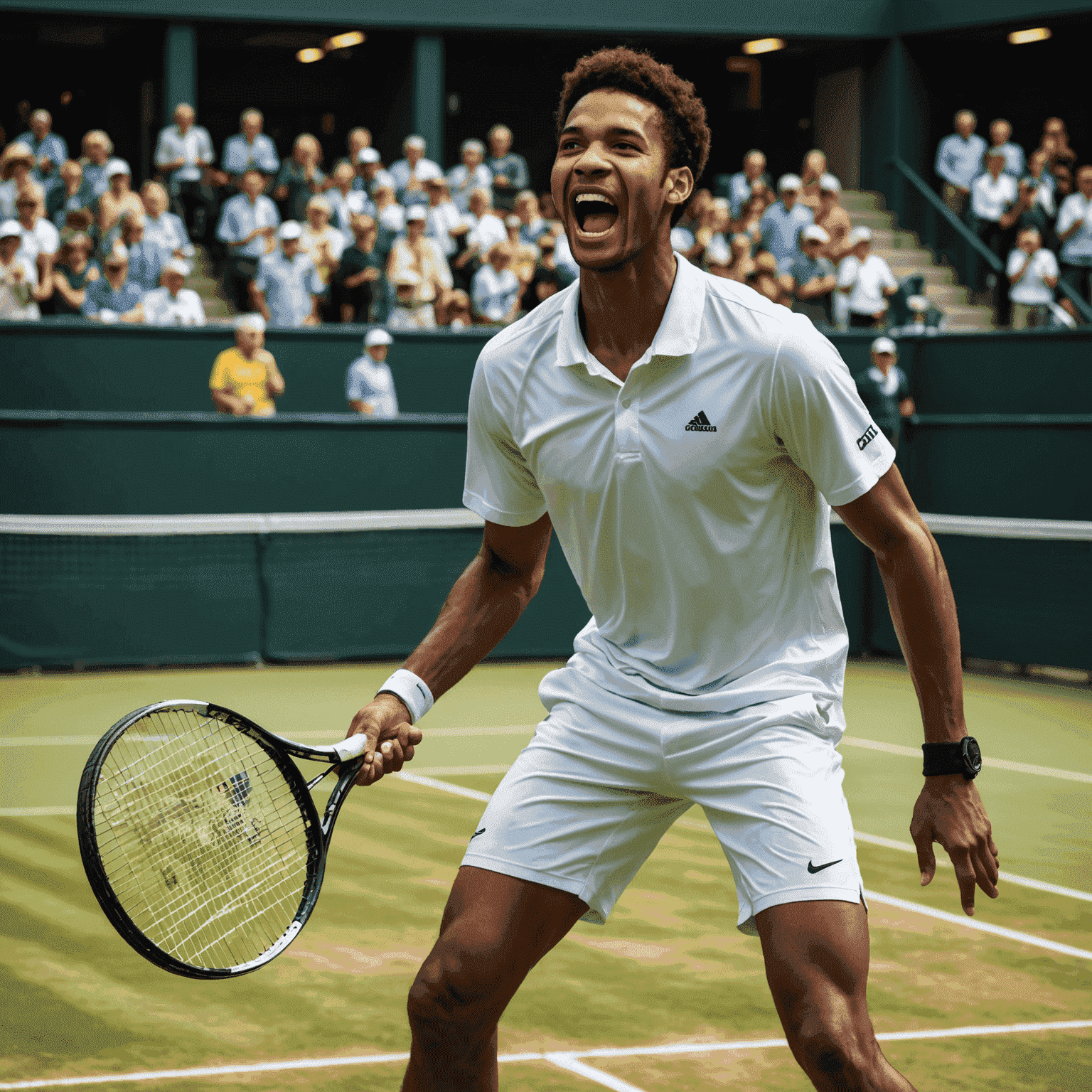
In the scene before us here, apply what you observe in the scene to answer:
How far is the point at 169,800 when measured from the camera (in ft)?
11.0

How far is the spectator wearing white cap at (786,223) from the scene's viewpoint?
55.6 feet

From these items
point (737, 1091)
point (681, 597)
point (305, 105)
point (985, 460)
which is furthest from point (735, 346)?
point (305, 105)

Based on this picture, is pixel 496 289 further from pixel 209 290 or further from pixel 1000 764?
pixel 1000 764

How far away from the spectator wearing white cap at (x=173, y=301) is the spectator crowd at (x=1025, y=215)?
8.27m

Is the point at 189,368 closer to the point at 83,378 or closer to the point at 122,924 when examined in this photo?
the point at 83,378

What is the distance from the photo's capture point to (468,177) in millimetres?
16891

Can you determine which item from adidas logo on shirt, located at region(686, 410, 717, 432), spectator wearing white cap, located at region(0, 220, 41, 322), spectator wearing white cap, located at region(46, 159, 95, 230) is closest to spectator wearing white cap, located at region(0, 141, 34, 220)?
spectator wearing white cap, located at region(46, 159, 95, 230)

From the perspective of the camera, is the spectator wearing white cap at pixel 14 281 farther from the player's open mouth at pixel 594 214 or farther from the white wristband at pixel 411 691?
the player's open mouth at pixel 594 214

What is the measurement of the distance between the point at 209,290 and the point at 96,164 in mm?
1553

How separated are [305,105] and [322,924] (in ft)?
61.9

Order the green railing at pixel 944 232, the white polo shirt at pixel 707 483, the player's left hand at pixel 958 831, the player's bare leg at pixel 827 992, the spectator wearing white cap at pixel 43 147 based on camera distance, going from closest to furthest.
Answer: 1. the player's bare leg at pixel 827 992
2. the player's left hand at pixel 958 831
3. the white polo shirt at pixel 707 483
4. the spectator wearing white cap at pixel 43 147
5. the green railing at pixel 944 232

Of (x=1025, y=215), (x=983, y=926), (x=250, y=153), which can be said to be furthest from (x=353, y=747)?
(x=1025, y=215)

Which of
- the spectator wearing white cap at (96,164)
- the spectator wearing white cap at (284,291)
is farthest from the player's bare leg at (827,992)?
the spectator wearing white cap at (96,164)

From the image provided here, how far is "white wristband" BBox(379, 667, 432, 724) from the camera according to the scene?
345 cm
